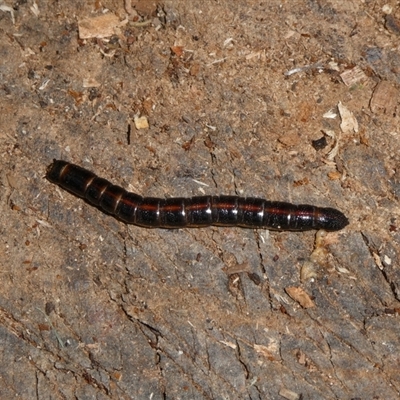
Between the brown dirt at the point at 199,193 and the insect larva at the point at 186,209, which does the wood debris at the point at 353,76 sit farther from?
the insect larva at the point at 186,209

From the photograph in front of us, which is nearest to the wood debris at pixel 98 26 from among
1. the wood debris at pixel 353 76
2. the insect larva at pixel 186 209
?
the insect larva at pixel 186 209

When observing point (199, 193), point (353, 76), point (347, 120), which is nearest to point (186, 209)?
point (199, 193)

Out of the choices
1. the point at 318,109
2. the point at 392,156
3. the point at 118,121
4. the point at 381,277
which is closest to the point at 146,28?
the point at 118,121

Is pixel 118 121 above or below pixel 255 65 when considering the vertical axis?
below

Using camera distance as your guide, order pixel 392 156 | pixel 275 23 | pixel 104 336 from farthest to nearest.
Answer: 1. pixel 275 23
2. pixel 392 156
3. pixel 104 336

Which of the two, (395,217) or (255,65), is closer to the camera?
(395,217)

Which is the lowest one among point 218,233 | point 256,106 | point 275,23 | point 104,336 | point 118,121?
point 104,336

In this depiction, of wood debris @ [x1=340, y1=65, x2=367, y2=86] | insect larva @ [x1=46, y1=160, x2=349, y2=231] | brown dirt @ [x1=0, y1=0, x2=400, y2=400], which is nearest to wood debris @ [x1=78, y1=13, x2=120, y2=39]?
brown dirt @ [x1=0, y1=0, x2=400, y2=400]

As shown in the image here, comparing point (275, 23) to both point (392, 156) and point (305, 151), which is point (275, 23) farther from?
point (392, 156)
